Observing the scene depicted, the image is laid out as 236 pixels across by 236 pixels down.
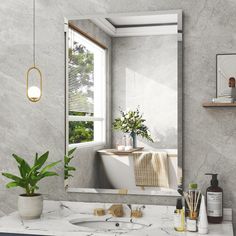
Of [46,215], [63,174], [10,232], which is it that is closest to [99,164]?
[63,174]

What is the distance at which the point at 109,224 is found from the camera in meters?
2.46

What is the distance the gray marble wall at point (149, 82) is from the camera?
252 cm

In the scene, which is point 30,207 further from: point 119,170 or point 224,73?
point 224,73

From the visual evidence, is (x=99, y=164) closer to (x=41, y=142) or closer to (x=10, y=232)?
(x=41, y=142)

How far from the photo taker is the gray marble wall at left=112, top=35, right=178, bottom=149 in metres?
2.52

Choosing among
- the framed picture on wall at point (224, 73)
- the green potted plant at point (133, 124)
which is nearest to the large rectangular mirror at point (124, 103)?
the green potted plant at point (133, 124)

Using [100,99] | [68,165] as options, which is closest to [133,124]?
[100,99]

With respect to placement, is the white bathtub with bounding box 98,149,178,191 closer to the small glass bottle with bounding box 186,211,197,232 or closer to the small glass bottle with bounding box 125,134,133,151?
→ the small glass bottle with bounding box 125,134,133,151

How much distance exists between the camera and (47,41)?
2.71m

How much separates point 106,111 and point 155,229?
0.76m

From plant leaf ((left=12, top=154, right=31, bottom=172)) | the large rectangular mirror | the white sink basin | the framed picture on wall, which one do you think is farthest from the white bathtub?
the framed picture on wall

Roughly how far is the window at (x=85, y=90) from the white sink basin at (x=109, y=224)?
0.46 m

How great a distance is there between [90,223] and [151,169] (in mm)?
464

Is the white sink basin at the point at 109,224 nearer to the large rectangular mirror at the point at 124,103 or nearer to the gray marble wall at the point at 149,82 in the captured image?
the large rectangular mirror at the point at 124,103
